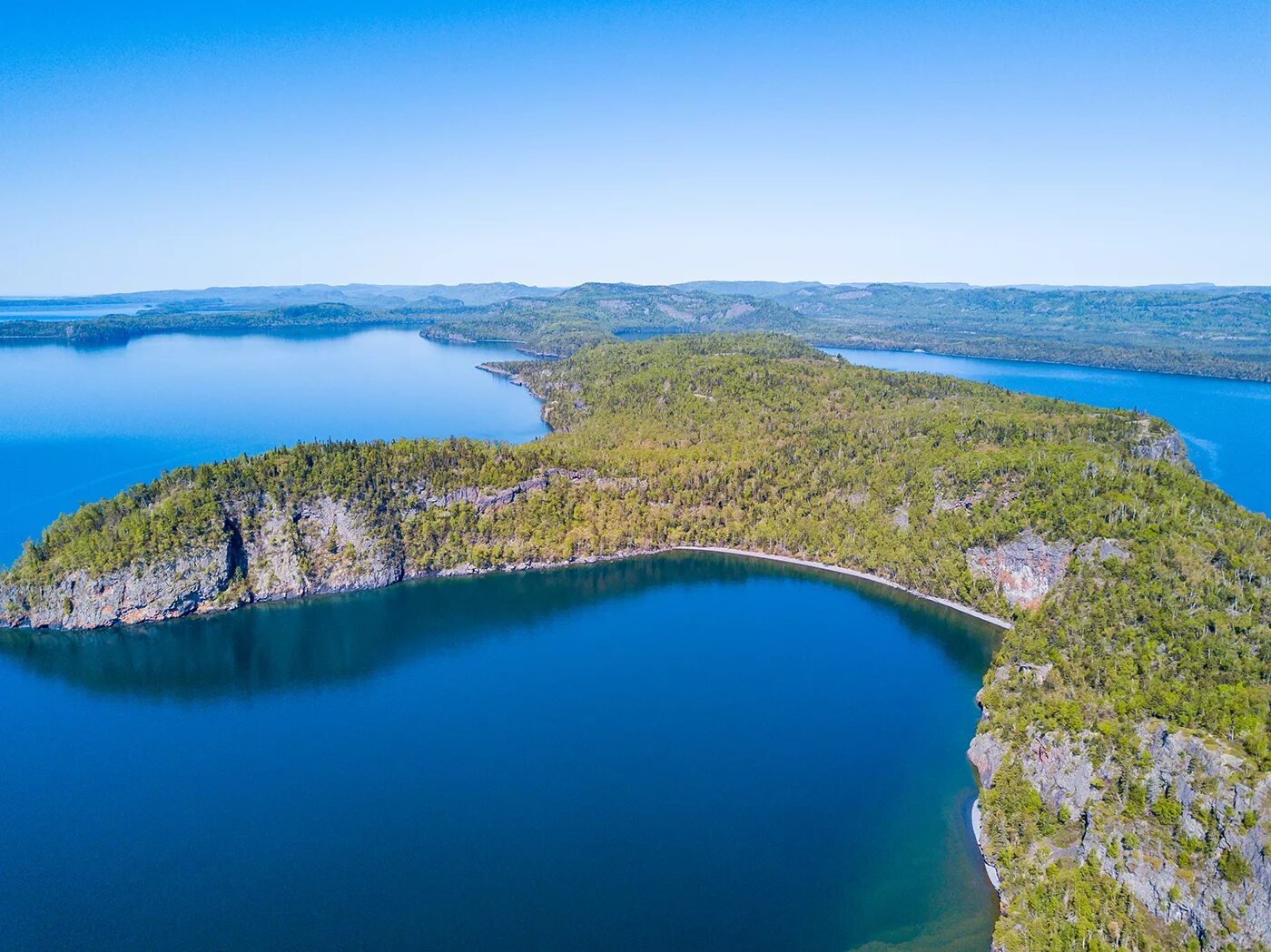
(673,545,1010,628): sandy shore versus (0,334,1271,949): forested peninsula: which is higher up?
(0,334,1271,949): forested peninsula

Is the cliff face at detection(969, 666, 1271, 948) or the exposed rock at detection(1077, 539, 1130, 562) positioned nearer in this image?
the cliff face at detection(969, 666, 1271, 948)

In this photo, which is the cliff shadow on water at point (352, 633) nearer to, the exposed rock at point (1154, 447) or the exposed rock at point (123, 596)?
the exposed rock at point (123, 596)

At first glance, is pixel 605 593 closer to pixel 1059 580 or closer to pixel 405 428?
pixel 1059 580

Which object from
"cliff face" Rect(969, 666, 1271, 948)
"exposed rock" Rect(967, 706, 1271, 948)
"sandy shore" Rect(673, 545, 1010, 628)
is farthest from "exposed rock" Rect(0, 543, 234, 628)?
"exposed rock" Rect(967, 706, 1271, 948)

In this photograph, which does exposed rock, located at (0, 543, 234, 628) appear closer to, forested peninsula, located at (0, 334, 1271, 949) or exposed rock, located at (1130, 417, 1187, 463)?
forested peninsula, located at (0, 334, 1271, 949)

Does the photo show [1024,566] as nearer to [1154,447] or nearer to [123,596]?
[1154,447]

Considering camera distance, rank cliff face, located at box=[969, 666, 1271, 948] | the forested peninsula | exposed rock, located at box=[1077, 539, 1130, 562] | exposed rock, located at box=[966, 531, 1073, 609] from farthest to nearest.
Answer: exposed rock, located at box=[966, 531, 1073, 609] → exposed rock, located at box=[1077, 539, 1130, 562] → the forested peninsula → cliff face, located at box=[969, 666, 1271, 948]

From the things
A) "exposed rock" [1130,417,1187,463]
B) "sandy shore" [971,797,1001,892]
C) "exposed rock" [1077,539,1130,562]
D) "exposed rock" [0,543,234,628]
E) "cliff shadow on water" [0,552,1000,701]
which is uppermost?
"exposed rock" [1130,417,1187,463]

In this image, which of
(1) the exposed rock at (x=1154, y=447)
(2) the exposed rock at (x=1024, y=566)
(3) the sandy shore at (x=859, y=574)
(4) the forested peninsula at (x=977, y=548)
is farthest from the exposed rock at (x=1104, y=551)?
(1) the exposed rock at (x=1154, y=447)
